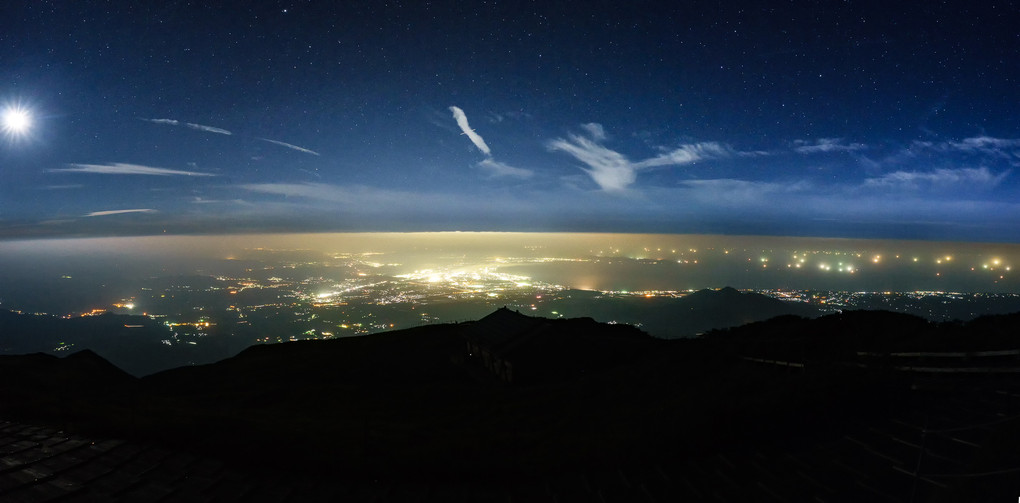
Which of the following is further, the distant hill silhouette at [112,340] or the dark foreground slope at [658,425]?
the distant hill silhouette at [112,340]

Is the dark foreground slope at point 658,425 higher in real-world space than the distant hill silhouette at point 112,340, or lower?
higher

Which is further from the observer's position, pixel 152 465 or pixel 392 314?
pixel 392 314

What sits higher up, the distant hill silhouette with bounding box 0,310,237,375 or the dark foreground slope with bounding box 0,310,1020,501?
the dark foreground slope with bounding box 0,310,1020,501

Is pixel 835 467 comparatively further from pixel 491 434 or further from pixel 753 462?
pixel 491 434

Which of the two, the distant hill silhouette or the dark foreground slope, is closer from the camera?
the dark foreground slope

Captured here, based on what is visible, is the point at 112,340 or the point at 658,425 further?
the point at 112,340

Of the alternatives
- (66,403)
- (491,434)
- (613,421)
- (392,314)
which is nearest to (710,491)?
(613,421)

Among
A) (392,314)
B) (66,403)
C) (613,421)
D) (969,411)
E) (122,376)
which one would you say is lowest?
(392,314)

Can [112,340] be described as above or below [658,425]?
below
